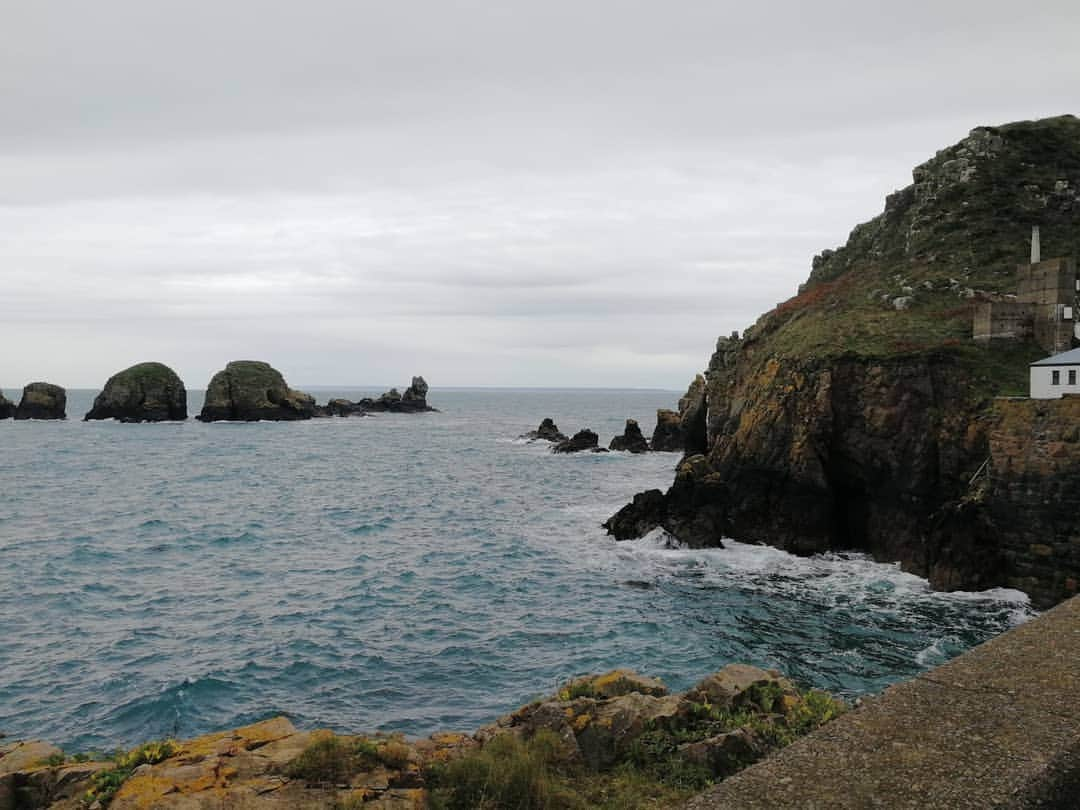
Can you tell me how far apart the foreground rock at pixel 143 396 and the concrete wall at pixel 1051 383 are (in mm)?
145048

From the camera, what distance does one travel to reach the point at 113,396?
144m

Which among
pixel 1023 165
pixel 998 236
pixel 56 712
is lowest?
pixel 56 712

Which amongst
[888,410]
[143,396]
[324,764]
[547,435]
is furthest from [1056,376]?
[143,396]

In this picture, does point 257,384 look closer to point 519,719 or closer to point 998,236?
point 998,236

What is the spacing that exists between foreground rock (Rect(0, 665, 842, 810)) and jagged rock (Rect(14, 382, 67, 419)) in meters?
162

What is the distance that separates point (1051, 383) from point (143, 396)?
14807 cm

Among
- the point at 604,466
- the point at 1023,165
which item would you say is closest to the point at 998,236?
the point at 1023,165

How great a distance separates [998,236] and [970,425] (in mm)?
24943

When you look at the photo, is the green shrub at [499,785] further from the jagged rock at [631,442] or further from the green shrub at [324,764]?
the jagged rock at [631,442]

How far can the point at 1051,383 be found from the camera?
30.8 meters

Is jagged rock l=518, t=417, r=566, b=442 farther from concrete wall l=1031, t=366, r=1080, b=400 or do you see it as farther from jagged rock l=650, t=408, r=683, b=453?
concrete wall l=1031, t=366, r=1080, b=400

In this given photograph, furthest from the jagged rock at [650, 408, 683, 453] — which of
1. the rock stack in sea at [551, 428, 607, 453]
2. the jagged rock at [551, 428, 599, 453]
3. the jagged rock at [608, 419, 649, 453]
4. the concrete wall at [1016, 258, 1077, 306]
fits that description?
the concrete wall at [1016, 258, 1077, 306]

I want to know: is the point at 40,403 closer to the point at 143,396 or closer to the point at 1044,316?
the point at 143,396

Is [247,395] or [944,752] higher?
[247,395]
